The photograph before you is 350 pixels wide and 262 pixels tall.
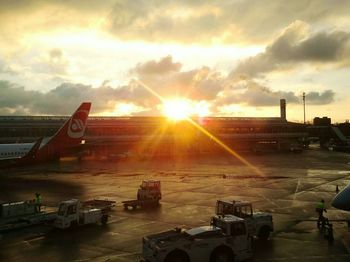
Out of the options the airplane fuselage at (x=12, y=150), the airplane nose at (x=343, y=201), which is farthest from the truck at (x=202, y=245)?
the airplane fuselage at (x=12, y=150)

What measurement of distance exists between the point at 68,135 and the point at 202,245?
44482 mm

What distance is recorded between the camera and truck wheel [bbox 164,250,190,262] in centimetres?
1761

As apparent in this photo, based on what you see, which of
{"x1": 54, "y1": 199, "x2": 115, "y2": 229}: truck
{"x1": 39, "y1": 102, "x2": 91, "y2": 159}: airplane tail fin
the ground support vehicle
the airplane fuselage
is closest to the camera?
the ground support vehicle

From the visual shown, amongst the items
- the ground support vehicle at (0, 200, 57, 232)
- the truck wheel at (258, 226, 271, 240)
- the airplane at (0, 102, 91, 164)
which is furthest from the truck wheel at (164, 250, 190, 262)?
the airplane at (0, 102, 91, 164)

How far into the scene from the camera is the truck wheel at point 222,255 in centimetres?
1859

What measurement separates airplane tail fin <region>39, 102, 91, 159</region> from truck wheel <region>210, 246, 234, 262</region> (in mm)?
43407

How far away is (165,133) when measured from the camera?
461ft

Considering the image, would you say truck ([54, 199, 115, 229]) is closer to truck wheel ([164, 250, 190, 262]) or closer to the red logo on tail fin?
truck wheel ([164, 250, 190, 262])

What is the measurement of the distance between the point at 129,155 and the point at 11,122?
121 ft

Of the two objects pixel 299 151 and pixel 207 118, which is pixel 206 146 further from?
pixel 299 151

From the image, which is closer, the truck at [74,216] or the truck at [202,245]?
the truck at [202,245]

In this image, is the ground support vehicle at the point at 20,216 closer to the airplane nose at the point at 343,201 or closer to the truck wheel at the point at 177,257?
the truck wheel at the point at 177,257

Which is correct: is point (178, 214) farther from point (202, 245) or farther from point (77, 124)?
point (77, 124)

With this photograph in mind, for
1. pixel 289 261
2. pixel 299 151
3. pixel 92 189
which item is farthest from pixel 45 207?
pixel 299 151
